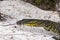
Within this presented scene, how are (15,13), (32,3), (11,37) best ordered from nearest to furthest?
(11,37), (15,13), (32,3)

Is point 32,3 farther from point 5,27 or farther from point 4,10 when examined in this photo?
point 5,27

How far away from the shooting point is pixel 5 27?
8.44 m

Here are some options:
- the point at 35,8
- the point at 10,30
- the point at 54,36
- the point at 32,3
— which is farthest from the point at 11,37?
the point at 32,3

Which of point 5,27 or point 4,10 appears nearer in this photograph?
point 5,27

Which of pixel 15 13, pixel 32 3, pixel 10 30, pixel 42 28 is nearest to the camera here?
pixel 10 30

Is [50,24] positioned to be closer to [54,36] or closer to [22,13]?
[54,36]

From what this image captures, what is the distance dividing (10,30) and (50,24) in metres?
1.63

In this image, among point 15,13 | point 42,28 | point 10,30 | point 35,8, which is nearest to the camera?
point 10,30

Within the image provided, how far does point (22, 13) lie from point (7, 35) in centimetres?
557

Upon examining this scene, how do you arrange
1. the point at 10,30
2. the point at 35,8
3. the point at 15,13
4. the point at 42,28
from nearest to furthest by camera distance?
the point at 10,30 < the point at 42,28 < the point at 15,13 < the point at 35,8

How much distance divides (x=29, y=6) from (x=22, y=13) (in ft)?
5.97

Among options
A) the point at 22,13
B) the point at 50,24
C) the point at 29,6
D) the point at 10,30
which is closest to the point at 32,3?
the point at 29,6

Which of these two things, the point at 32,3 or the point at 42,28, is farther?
the point at 32,3

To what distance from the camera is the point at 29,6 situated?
14.7 meters
